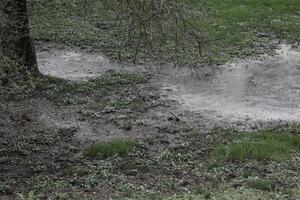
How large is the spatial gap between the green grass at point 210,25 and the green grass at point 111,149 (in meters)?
8.41

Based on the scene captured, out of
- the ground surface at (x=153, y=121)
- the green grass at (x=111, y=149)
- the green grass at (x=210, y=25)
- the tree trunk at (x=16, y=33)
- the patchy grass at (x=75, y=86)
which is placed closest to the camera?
the ground surface at (x=153, y=121)

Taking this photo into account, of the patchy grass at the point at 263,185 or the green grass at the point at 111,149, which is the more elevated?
the patchy grass at the point at 263,185

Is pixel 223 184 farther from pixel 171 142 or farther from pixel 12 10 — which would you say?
pixel 12 10

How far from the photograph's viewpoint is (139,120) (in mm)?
17250

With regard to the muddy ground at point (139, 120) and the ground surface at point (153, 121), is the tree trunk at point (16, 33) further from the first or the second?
the muddy ground at point (139, 120)

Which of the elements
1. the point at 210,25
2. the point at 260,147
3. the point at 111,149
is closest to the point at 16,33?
the point at 111,149

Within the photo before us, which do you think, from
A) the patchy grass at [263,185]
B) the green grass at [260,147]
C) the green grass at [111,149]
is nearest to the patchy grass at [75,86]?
the green grass at [111,149]

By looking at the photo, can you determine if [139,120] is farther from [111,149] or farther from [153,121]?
[111,149]

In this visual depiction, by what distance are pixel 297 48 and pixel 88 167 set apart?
14.2 meters

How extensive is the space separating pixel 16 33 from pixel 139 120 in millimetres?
4271

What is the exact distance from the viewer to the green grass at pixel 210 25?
24.5 m

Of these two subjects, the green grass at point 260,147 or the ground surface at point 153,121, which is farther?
the green grass at point 260,147

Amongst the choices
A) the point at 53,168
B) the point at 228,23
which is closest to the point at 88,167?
the point at 53,168

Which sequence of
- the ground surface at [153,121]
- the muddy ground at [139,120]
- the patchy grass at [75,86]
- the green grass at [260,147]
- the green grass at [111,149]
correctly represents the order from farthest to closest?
the patchy grass at [75,86] → the green grass at [111,149] → the green grass at [260,147] → the muddy ground at [139,120] → the ground surface at [153,121]
